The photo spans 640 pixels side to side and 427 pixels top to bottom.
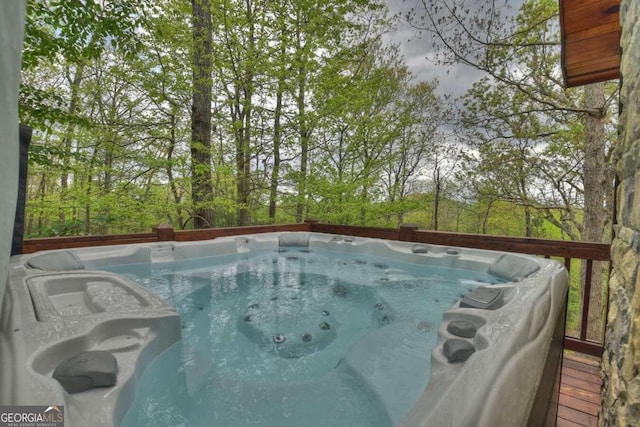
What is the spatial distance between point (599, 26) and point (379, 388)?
226 centimetres

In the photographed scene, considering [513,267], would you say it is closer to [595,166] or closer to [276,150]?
[595,166]

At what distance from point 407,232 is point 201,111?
351 centimetres

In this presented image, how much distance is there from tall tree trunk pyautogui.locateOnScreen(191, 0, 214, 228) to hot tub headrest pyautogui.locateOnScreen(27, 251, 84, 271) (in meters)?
2.15

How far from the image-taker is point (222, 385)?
1190 millimetres

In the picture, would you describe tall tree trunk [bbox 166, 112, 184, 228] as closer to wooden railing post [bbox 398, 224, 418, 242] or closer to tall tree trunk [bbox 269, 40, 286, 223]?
tall tree trunk [bbox 269, 40, 286, 223]

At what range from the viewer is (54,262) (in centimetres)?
192

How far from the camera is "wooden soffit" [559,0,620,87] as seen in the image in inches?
58.5

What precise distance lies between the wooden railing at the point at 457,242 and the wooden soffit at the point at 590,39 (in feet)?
3.71

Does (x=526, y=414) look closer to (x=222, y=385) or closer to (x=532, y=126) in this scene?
(x=222, y=385)

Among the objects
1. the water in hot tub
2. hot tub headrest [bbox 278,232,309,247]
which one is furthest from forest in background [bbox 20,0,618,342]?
the water in hot tub

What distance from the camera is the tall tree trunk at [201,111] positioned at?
4.05 metres

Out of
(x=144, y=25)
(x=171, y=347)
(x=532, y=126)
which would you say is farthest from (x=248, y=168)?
(x=532, y=126)

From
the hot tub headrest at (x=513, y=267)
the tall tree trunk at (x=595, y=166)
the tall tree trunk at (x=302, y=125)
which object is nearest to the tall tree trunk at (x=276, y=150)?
the tall tree trunk at (x=302, y=125)

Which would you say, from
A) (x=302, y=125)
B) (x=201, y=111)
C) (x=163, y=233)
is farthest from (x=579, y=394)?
(x=302, y=125)
